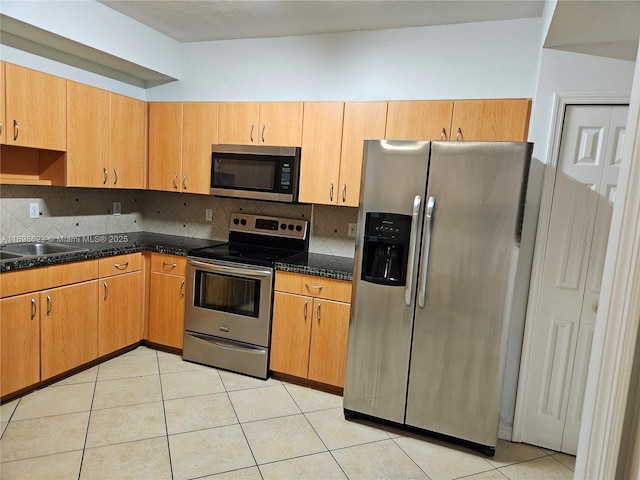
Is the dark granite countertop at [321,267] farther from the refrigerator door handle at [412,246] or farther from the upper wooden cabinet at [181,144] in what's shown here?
the upper wooden cabinet at [181,144]

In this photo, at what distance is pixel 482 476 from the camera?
7.20ft

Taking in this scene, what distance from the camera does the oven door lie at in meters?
3.04

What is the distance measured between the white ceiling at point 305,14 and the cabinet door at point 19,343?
2.08 meters

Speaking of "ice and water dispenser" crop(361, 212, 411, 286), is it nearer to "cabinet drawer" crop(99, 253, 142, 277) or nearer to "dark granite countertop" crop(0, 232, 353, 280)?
"dark granite countertop" crop(0, 232, 353, 280)

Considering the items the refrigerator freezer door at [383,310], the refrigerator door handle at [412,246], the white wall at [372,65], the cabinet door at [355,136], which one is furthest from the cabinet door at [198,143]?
the refrigerator door handle at [412,246]

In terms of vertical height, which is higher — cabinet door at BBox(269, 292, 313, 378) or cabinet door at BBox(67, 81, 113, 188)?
cabinet door at BBox(67, 81, 113, 188)

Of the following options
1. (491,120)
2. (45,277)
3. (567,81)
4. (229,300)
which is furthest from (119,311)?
(567,81)

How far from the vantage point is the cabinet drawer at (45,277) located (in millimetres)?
2420

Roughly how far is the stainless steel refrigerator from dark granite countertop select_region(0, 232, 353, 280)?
1.52ft

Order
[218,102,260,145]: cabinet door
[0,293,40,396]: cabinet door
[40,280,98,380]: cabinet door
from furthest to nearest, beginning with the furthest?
[218,102,260,145]: cabinet door → [40,280,98,380]: cabinet door → [0,293,40,396]: cabinet door

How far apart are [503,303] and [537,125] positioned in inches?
41.4

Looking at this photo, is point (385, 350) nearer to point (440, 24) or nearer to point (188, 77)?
point (440, 24)

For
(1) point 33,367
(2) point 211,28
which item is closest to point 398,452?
(1) point 33,367

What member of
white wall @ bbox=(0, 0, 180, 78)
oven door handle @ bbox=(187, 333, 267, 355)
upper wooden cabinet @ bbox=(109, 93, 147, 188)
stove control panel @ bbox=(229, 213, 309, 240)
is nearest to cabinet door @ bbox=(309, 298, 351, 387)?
oven door handle @ bbox=(187, 333, 267, 355)
